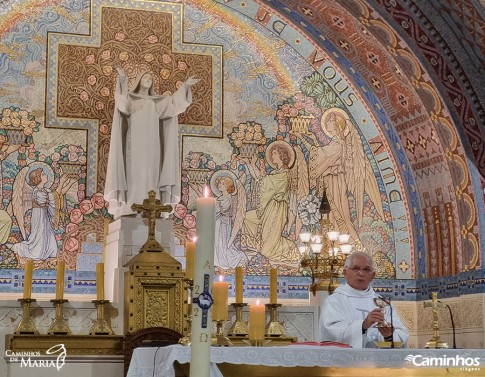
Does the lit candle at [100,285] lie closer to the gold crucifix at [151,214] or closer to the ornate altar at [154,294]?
the ornate altar at [154,294]

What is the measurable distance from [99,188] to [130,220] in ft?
7.59

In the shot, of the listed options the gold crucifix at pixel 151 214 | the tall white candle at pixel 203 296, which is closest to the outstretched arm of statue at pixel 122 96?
the gold crucifix at pixel 151 214

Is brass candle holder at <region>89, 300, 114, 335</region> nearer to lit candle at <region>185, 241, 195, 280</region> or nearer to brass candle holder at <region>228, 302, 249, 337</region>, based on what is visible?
brass candle holder at <region>228, 302, 249, 337</region>

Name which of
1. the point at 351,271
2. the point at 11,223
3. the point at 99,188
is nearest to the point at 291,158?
the point at 99,188

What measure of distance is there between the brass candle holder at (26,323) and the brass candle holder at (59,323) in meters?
0.19

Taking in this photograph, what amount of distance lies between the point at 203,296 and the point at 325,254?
444 inches

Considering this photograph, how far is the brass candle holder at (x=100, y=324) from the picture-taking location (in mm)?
10406

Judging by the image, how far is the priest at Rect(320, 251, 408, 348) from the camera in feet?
20.3

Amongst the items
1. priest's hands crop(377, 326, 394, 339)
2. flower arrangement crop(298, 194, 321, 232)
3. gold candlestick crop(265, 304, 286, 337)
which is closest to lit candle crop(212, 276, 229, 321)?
priest's hands crop(377, 326, 394, 339)

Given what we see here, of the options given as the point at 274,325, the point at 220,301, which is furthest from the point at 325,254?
the point at 220,301

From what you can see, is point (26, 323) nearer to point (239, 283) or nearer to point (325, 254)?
point (239, 283)

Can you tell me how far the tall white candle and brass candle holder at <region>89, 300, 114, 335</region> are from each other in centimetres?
738

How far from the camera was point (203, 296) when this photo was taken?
322 cm

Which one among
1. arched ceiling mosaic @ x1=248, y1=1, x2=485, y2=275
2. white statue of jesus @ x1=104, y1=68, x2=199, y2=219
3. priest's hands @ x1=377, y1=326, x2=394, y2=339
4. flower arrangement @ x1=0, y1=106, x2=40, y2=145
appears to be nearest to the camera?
priest's hands @ x1=377, y1=326, x2=394, y2=339
